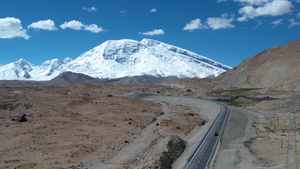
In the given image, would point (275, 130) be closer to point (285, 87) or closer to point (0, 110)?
point (0, 110)

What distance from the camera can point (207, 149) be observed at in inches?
1641

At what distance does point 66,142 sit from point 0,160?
443 inches

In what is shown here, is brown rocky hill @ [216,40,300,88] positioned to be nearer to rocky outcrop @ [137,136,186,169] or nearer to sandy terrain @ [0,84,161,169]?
sandy terrain @ [0,84,161,169]

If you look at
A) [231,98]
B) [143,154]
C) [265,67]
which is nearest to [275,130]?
[143,154]

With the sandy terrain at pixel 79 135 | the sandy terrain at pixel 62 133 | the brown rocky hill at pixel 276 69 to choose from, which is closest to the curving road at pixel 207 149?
the sandy terrain at pixel 79 135

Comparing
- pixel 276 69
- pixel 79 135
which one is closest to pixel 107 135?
pixel 79 135

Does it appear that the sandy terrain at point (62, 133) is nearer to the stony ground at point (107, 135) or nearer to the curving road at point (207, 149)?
the stony ground at point (107, 135)

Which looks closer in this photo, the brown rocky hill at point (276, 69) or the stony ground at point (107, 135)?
the stony ground at point (107, 135)

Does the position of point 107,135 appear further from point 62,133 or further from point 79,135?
point 62,133

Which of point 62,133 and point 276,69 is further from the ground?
point 276,69

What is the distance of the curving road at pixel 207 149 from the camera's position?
114 ft

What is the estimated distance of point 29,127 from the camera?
5781 centimetres

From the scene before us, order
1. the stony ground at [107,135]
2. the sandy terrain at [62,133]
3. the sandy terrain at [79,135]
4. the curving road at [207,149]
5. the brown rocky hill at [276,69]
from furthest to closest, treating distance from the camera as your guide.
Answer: the brown rocky hill at [276,69] → the sandy terrain at [62,133] → the sandy terrain at [79,135] → the stony ground at [107,135] → the curving road at [207,149]

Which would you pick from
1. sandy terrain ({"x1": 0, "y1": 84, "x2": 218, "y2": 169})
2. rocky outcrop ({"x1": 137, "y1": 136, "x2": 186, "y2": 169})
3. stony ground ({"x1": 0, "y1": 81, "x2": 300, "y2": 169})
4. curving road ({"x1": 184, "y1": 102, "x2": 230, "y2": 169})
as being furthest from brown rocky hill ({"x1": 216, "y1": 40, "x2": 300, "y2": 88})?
rocky outcrop ({"x1": 137, "y1": 136, "x2": 186, "y2": 169})
